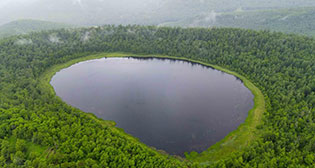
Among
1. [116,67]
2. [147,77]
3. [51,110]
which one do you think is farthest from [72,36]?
[51,110]

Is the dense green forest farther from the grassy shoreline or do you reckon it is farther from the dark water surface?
the dark water surface

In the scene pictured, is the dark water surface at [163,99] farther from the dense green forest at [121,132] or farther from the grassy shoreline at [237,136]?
the dense green forest at [121,132]

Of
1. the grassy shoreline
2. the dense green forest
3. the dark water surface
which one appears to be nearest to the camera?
the dense green forest

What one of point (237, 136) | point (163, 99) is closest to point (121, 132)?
point (163, 99)

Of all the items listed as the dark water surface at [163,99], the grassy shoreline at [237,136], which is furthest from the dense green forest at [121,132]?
the dark water surface at [163,99]

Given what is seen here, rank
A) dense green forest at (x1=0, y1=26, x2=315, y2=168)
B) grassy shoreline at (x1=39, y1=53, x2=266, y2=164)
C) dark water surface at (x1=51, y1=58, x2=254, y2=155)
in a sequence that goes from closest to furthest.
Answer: dense green forest at (x1=0, y1=26, x2=315, y2=168) → grassy shoreline at (x1=39, y1=53, x2=266, y2=164) → dark water surface at (x1=51, y1=58, x2=254, y2=155)

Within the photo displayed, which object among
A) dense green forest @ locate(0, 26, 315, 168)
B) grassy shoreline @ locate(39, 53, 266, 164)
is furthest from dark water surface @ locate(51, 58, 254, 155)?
dense green forest @ locate(0, 26, 315, 168)

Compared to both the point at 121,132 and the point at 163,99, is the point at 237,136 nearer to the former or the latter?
the point at 163,99
